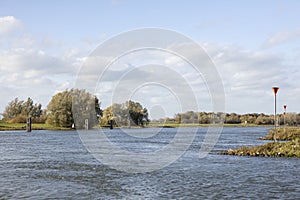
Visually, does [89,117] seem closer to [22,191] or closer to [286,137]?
[286,137]

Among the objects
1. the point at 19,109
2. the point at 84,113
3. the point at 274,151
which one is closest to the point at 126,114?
the point at 84,113

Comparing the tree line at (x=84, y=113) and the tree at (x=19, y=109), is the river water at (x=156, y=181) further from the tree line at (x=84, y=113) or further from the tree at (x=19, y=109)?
the tree at (x=19, y=109)

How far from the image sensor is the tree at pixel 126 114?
5418 inches

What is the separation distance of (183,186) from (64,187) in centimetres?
632

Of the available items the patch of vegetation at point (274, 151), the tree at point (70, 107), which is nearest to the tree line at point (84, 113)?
the tree at point (70, 107)

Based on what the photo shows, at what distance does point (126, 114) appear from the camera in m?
147

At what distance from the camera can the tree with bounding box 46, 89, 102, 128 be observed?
11500 centimetres

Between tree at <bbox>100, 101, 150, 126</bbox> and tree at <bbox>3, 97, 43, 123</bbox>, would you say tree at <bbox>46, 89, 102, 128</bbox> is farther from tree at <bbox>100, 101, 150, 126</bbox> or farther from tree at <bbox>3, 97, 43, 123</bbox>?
tree at <bbox>3, 97, 43, 123</bbox>

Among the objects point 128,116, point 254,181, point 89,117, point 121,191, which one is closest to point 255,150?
point 254,181

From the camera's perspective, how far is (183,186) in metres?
19.4

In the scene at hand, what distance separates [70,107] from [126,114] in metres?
33.5

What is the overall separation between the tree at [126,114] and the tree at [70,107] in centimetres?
1748

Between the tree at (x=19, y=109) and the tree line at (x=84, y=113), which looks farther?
the tree at (x=19, y=109)

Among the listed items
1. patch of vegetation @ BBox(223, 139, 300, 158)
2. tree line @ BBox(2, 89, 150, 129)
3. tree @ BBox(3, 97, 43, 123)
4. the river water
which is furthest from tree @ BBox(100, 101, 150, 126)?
the river water
